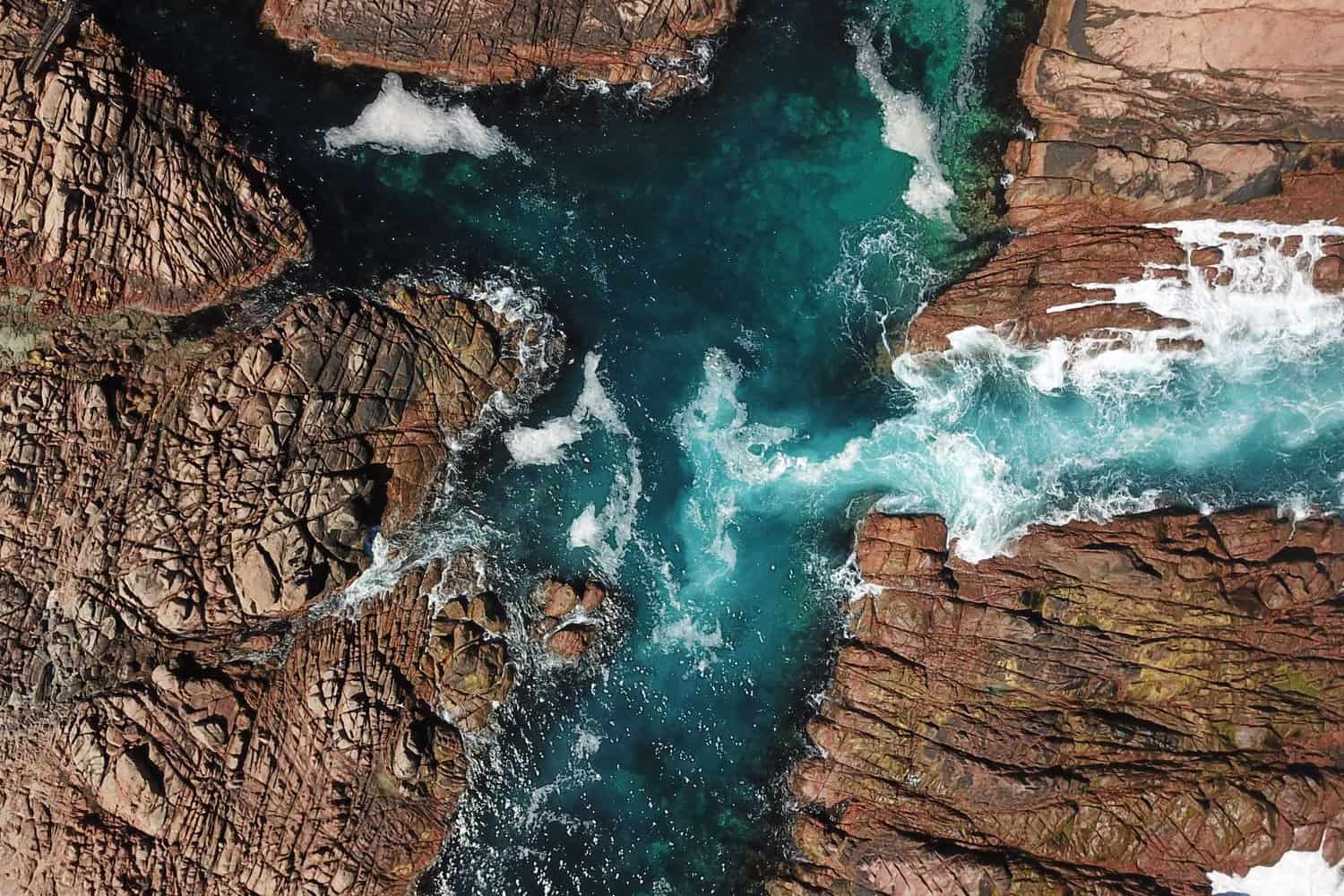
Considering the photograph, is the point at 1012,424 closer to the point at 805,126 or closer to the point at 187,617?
the point at 805,126

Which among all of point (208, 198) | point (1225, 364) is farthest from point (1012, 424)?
point (208, 198)

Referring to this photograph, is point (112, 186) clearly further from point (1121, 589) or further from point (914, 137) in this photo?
point (1121, 589)

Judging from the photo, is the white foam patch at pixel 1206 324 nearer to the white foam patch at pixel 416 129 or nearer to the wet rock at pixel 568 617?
the wet rock at pixel 568 617

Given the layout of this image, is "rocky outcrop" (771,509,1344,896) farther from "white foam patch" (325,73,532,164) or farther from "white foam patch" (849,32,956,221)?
"white foam patch" (325,73,532,164)

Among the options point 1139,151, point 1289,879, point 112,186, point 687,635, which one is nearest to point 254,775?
point 687,635

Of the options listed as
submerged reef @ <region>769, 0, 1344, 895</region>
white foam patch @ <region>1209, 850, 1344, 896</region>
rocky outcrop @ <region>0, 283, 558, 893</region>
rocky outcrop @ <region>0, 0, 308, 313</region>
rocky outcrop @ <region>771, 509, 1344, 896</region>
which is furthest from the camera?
white foam patch @ <region>1209, 850, 1344, 896</region>

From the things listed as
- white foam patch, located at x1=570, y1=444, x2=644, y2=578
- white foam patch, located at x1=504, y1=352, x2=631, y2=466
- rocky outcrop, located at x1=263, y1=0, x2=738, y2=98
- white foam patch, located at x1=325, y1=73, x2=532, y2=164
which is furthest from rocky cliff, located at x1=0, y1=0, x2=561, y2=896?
rocky outcrop, located at x1=263, y1=0, x2=738, y2=98

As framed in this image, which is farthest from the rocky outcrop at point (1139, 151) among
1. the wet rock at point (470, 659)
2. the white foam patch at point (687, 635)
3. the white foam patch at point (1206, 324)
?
the wet rock at point (470, 659)
